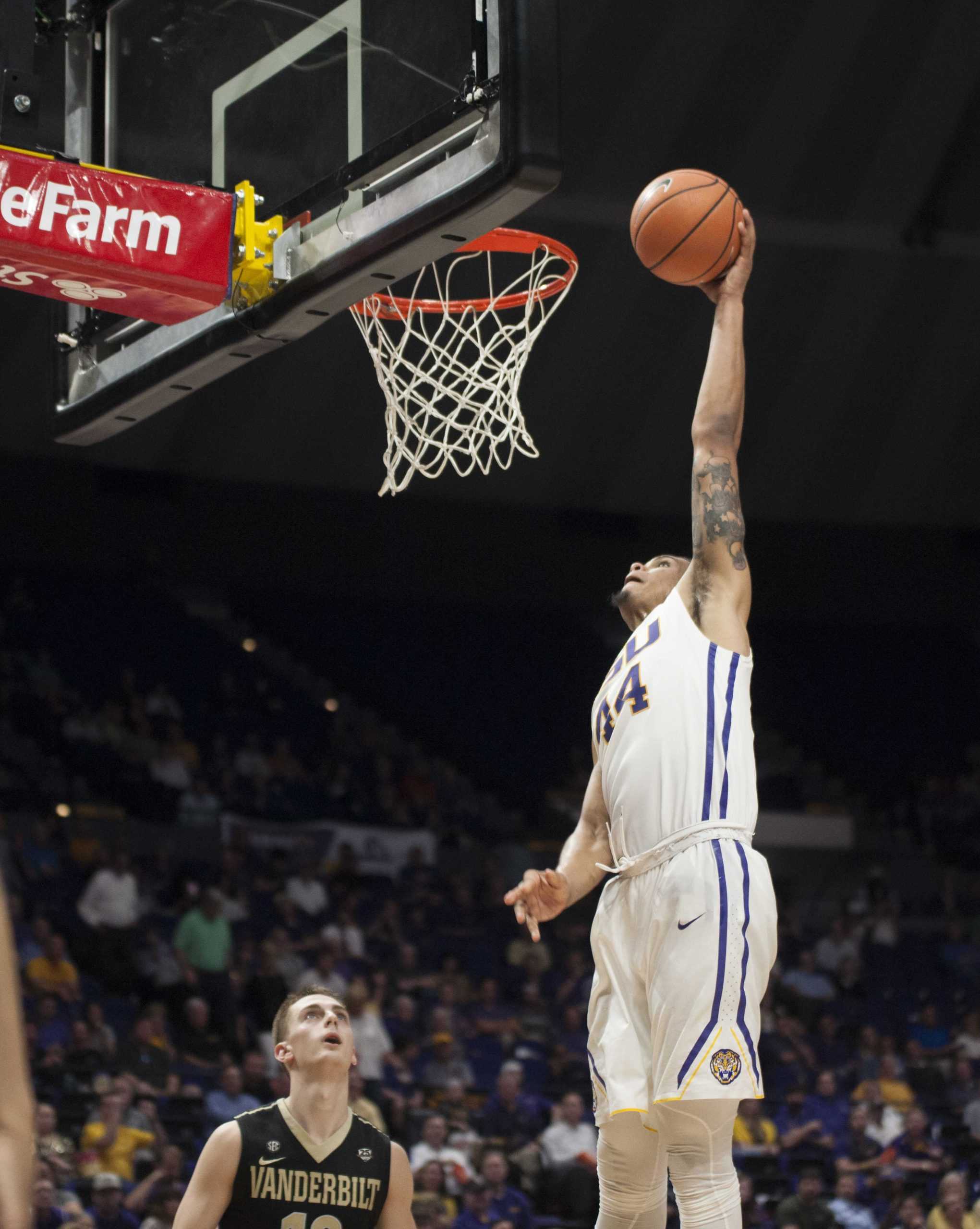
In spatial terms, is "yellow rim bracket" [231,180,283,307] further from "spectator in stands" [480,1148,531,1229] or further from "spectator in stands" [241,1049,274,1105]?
"spectator in stands" [241,1049,274,1105]

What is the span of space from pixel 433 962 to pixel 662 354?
5.49 meters

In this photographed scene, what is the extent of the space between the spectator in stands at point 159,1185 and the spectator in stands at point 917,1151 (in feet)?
14.3

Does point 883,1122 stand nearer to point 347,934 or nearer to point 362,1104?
point 362,1104

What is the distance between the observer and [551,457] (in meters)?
15.9

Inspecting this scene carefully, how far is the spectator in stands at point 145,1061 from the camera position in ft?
31.8

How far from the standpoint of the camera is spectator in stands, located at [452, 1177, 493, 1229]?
8.67 meters

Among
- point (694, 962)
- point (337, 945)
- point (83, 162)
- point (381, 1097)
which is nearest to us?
point (694, 962)

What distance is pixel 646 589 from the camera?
4539mm

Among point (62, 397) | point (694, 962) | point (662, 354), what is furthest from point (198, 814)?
point (694, 962)

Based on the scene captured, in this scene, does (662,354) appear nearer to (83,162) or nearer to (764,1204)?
(764,1204)

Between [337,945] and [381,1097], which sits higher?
[337,945]

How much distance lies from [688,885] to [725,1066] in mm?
404

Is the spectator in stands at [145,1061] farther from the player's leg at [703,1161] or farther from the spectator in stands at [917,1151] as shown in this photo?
the player's leg at [703,1161]

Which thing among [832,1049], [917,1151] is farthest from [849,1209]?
[832,1049]
